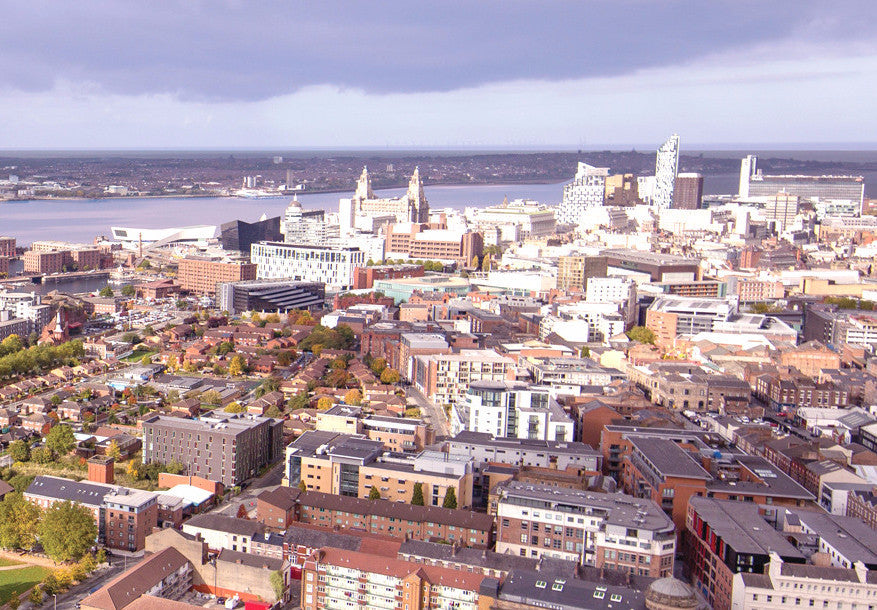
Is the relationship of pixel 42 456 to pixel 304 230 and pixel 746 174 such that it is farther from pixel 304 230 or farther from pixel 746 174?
pixel 746 174

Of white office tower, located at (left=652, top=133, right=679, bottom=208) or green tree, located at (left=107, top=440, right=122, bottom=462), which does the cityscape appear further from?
white office tower, located at (left=652, top=133, right=679, bottom=208)

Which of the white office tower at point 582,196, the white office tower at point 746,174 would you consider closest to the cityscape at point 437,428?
the white office tower at point 582,196

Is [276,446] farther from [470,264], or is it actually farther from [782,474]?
[470,264]

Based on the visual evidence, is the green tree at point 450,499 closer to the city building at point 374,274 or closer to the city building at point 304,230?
the city building at point 374,274

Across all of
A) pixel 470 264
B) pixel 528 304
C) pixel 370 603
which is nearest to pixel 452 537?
pixel 370 603

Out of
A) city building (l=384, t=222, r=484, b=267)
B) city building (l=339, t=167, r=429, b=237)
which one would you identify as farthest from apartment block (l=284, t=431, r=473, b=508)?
city building (l=339, t=167, r=429, b=237)

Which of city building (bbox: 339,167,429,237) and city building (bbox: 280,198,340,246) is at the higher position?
city building (bbox: 339,167,429,237)
